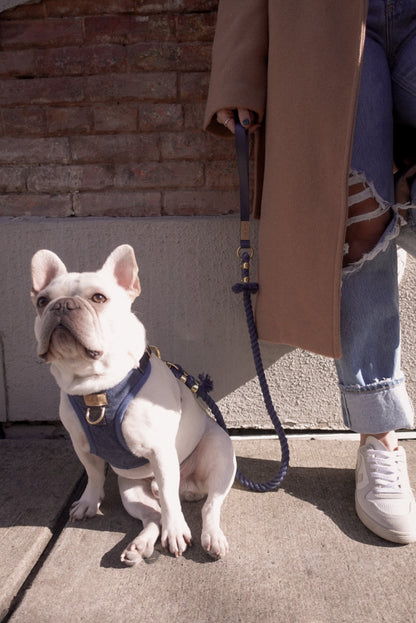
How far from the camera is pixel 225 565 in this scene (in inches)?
70.6

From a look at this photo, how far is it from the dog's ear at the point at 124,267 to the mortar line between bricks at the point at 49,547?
3.13 feet

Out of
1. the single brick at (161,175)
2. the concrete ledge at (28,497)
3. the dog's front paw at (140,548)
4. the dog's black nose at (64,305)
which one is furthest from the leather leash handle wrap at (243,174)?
the concrete ledge at (28,497)

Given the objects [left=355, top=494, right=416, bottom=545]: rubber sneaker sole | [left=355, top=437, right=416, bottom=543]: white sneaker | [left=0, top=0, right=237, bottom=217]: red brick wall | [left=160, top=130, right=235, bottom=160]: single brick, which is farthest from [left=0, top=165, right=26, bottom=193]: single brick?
[left=355, top=494, right=416, bottom=545]: rubber sneaker sole

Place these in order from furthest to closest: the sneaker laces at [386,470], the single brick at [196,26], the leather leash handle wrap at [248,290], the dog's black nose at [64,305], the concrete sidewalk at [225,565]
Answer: the single brick at [196,26] → the leather leash handle wrap at [248,290] → the sneaker laces at [386,470] → the dog's black nose at [64,305] → the concrete sidewalk at [225,565]

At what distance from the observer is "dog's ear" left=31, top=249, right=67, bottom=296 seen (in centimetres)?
186

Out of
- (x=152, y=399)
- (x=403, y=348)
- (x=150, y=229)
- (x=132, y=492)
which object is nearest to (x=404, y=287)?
(x=403, y=348)

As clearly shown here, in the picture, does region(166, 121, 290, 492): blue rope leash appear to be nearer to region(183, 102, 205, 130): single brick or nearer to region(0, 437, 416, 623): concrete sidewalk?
region(0, 437, 416, 623): concrete sidewalk

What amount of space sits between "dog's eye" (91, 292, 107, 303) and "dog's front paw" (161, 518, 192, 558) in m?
0.81

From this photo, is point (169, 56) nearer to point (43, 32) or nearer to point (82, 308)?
point (43, 32)

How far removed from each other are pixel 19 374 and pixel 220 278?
1.17 meters

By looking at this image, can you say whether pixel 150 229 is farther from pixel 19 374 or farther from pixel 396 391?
pixel 396 391

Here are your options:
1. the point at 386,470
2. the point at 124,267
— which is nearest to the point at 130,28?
the point at 124,267

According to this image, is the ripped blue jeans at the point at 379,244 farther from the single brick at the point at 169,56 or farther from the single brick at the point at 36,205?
the single brick at the point at 36,205

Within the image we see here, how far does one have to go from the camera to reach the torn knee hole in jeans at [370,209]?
183 centimetres
